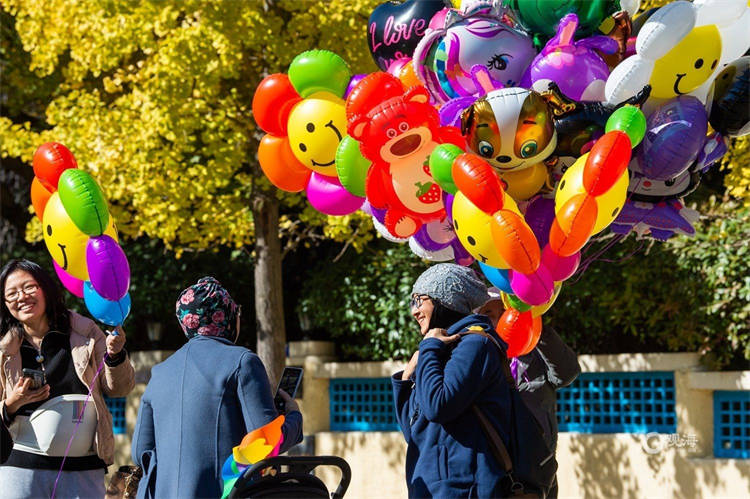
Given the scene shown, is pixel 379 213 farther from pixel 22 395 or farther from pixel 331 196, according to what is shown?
pixel 22 395

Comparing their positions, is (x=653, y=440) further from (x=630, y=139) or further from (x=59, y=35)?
(x=59, y=35)

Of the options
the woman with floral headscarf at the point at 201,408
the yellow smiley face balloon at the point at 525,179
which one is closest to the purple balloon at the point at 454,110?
the yellow smiley face balloon at the point at 525,179

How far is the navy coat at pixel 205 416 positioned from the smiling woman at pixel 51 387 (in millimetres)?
700

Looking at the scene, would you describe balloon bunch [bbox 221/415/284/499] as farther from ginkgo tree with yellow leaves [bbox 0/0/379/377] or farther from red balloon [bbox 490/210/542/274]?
ginkgo tree with yellow leaves [bbox 0/0/379/377]

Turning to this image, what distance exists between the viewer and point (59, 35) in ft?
30.1

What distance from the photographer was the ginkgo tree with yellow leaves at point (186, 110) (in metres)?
8.37

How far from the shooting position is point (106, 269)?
194 inches

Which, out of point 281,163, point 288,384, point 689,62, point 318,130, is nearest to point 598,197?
point 689,62

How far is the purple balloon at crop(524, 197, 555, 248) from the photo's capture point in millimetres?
5320

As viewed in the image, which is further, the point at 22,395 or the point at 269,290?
the point at 269,290

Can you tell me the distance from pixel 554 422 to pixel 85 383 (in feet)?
8.02

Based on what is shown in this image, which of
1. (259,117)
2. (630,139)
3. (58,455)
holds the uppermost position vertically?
(259,117)

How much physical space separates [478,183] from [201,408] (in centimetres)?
156

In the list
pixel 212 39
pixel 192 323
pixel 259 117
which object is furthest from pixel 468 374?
pixel 212 39
